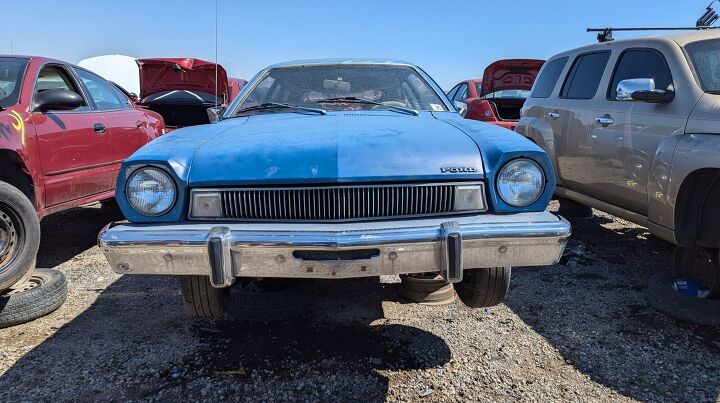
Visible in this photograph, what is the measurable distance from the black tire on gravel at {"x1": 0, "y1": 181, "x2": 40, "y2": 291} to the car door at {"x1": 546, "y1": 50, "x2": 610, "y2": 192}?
4446 mm

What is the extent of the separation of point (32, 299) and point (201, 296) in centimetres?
152

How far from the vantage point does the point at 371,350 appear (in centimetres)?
296

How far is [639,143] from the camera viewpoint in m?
3.88

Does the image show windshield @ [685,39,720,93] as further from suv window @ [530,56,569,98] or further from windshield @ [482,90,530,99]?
windshield @ [482,90,530,99]

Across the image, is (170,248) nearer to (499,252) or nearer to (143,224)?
(143,224)

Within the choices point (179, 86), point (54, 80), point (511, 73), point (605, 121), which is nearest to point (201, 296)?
point (54, 80)

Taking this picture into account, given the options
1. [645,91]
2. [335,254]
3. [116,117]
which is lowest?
[335,254]

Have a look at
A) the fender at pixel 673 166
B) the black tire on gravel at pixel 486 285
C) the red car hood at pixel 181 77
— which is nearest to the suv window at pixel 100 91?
the red car hood at pixel 181 77

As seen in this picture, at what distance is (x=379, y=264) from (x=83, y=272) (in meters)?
3.30

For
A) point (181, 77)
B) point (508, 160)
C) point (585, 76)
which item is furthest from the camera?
point (181, 77)

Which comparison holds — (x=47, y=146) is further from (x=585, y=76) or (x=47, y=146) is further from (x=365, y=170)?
(x=585, y=76)

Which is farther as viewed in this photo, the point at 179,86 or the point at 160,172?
the point at 179,86

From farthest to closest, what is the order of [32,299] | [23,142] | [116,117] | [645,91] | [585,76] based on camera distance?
1. [116,117]
2. [585,76]
3. [23,142]
4. [645,91]
5. [32,299]

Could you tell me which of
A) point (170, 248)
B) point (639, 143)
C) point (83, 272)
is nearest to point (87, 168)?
point (83, 272)
